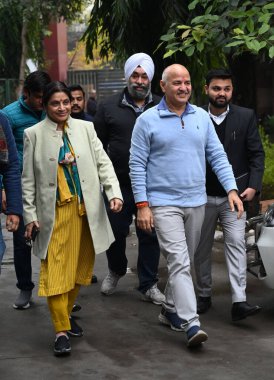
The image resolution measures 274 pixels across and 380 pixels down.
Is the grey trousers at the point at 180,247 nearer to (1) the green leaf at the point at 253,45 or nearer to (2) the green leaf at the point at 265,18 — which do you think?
(1) the green leaf at the point at 253,45

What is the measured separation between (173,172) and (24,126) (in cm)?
160

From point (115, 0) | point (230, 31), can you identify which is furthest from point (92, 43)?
point (230, 31)

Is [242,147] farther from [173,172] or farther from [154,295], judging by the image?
[154,295]

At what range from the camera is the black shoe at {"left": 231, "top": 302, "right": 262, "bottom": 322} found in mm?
7199

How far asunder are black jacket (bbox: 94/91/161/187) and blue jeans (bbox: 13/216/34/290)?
990mm

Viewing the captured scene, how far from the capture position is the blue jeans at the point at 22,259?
308 inches

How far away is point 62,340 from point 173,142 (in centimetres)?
162

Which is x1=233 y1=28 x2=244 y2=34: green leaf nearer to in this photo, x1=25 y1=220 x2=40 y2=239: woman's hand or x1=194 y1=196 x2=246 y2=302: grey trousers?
x1=194 y1=196 x2=246 y2=302: grey trousers

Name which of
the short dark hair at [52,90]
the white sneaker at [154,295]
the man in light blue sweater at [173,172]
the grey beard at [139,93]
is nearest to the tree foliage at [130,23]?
the grey beard at [139,93]

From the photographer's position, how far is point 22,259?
7.90 meters

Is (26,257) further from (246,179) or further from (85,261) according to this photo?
(246,179)

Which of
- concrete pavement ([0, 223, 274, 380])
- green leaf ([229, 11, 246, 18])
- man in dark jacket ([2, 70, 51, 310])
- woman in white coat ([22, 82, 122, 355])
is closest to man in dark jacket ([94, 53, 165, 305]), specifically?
concrete pavement ([0, 223, 274, 380])

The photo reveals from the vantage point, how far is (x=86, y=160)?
267 inches

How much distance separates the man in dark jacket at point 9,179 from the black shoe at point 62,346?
805 mm
